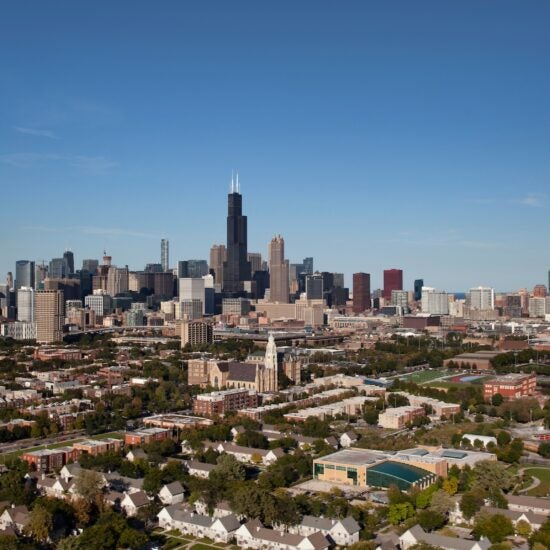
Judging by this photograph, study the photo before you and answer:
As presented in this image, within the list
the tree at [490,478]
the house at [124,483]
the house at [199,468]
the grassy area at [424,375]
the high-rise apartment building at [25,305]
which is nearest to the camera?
the tree at [490,478]

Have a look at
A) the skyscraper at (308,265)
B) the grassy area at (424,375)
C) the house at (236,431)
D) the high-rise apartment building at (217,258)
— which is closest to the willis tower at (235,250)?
the high-rise apartment building at (217,258)

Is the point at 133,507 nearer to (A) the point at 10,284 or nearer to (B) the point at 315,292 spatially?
(B) the point at 315,292

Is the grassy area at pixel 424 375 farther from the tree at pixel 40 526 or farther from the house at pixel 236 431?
the tree at pixel 40 526

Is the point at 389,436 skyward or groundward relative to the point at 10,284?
groundward

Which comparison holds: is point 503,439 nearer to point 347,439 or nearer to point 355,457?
point 347,439

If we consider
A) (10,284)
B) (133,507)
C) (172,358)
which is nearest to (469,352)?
(172,358)

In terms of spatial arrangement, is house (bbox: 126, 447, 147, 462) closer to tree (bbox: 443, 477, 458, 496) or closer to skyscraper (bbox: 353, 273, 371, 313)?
tree (bbox: 443, 477, 458, 496)
